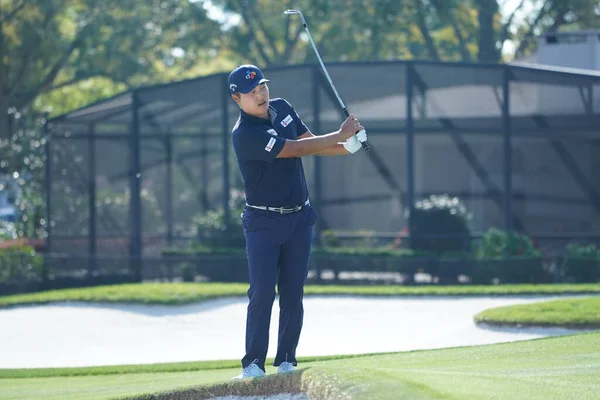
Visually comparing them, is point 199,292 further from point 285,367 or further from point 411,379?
point 411,379

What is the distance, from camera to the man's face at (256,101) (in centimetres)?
750

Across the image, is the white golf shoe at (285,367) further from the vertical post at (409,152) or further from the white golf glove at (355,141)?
the vertical post at (409,152)

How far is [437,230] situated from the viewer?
20.0 m

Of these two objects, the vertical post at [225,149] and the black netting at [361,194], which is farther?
the black netting at [361,194]

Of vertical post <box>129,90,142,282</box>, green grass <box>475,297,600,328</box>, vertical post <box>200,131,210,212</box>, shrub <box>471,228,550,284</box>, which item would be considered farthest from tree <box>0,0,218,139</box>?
green grass <box>475,297,600,328</box>

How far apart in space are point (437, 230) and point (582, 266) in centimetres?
267

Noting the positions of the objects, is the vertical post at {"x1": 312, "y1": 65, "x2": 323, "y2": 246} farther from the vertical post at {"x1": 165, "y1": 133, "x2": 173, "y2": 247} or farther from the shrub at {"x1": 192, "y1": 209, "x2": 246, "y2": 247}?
the vertical post at {"x1": 165, "y1": 133, "x2": 173, "y2": 247}

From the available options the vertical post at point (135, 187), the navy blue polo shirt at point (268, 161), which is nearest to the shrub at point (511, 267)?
the vertical post at point (135, 187)

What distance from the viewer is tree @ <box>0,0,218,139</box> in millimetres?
35969

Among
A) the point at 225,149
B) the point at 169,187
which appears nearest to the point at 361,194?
the point at 169,187

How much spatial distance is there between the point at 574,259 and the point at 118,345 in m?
8.14

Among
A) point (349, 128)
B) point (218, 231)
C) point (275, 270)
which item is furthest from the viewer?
point (218, 231)

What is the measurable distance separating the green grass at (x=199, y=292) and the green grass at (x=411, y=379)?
5.34m

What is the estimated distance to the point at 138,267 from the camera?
1978 cm
